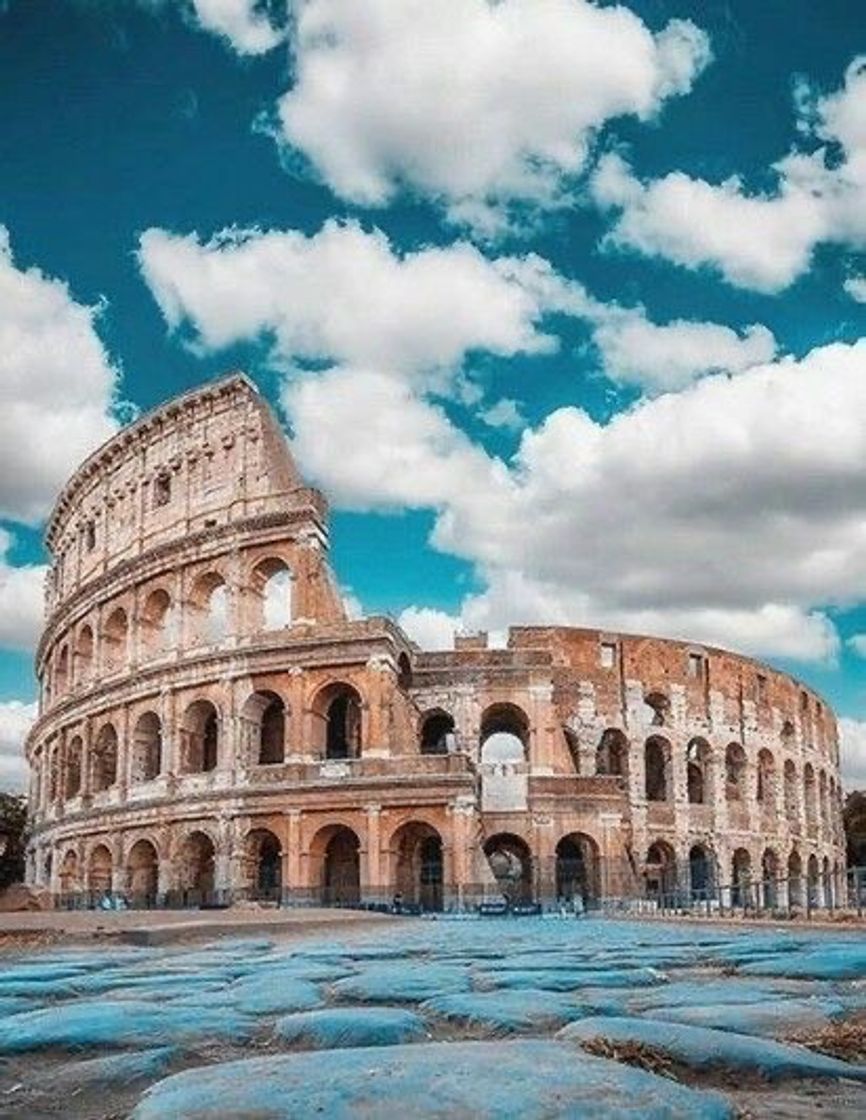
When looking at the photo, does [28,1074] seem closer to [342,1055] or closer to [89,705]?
[342,1055]

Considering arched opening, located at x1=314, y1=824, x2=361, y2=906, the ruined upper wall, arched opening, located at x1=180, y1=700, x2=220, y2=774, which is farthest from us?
the ruined upper wall

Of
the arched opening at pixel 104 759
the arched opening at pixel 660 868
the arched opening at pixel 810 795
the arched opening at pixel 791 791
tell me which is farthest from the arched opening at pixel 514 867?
the arched opening at pixel 104 759

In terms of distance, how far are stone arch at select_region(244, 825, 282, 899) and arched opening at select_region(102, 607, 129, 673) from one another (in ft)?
26.9

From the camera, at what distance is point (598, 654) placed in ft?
115

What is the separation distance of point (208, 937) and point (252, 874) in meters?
18.5

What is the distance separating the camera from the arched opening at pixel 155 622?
33.7 m

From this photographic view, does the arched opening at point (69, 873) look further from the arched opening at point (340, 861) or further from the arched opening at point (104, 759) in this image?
the arched opening at point (340, 861)

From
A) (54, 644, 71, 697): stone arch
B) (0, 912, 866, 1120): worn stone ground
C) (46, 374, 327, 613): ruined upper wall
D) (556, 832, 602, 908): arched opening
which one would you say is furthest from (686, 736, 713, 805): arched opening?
(0, 912, 866, 1120): worn stone ground

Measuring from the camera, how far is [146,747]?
33094mm

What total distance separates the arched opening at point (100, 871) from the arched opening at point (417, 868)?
362 inches

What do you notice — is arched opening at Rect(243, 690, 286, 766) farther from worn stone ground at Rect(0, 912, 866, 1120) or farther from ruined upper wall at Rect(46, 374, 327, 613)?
worn stone ground at Rect(0, 912, 866, 1120)

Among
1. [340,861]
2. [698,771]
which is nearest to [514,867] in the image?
[698,771]

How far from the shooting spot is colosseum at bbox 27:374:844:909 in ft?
93.5

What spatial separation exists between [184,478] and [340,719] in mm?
8546
